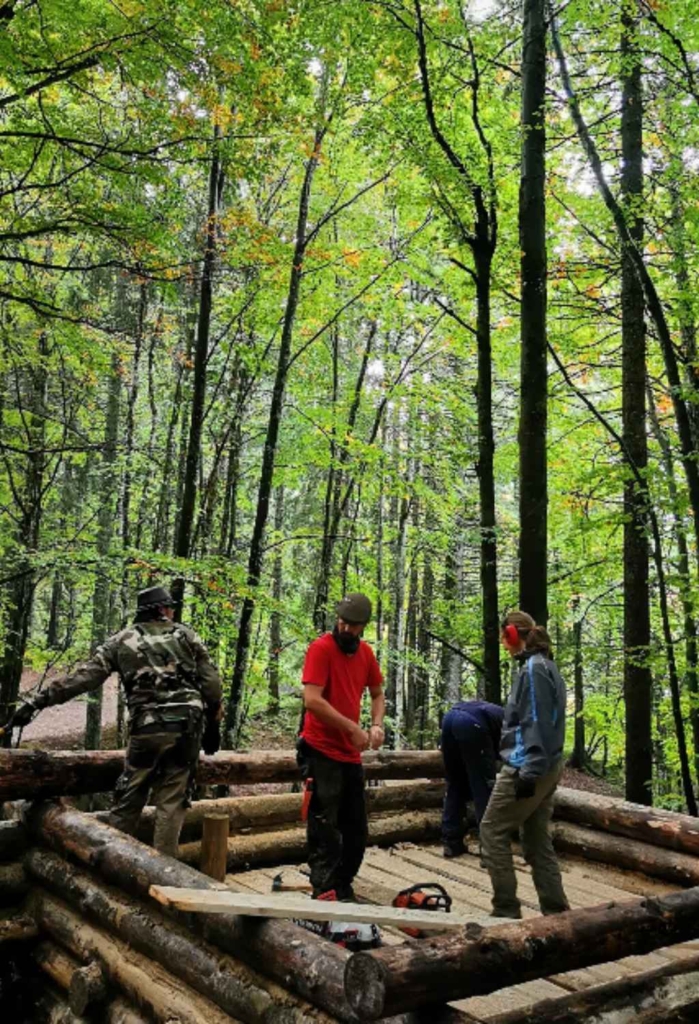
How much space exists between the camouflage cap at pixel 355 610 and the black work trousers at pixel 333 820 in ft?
3.22

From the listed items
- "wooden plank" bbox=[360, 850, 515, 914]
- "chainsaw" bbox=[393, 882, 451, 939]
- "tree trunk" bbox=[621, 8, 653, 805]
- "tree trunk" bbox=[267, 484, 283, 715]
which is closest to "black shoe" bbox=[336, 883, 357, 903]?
"chainsaw" bbox=[393, 882, 451, 939]

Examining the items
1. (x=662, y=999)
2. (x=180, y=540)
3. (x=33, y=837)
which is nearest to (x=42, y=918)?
(x=33, y=837)

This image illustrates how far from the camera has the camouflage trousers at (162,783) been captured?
568 cm

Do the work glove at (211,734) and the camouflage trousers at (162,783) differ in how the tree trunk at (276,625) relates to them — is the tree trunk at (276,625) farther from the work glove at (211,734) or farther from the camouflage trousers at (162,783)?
the camouflage trousers at (162,783)

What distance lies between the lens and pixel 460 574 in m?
19.0

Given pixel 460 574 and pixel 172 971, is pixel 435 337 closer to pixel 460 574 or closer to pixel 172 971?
pixel 460 574

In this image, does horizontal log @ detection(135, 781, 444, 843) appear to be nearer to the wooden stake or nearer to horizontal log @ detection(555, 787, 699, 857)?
the wooden stake

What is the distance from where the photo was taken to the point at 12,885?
6.01m

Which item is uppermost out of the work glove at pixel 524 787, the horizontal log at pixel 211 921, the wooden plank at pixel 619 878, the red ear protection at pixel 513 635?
the red ear protection at pixel 513 635

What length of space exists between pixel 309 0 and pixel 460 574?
41.0 feet

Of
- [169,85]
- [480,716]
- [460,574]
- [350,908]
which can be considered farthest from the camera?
[460,574]

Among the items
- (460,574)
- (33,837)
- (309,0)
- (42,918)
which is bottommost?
(42,918)

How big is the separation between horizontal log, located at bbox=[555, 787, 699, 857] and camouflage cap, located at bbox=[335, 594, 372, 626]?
3.77 metres

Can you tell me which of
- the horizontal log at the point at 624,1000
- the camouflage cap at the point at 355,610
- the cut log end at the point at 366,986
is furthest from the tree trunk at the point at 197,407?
the cut log end at the point at 366,986
